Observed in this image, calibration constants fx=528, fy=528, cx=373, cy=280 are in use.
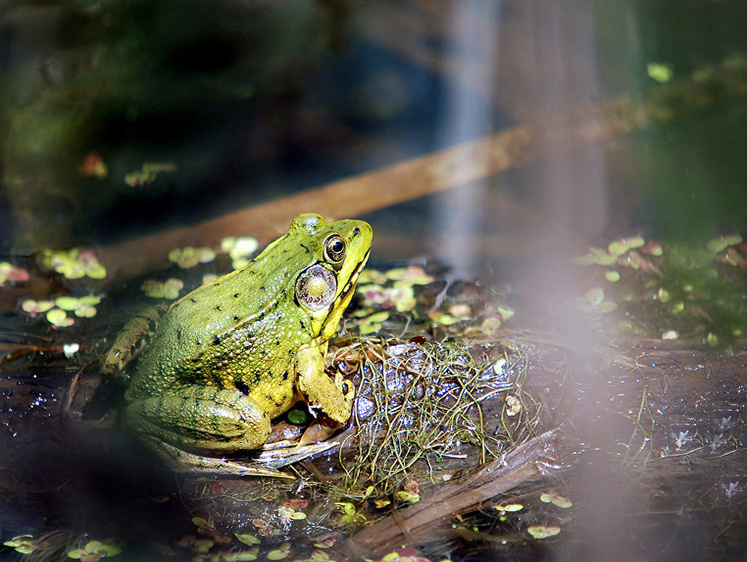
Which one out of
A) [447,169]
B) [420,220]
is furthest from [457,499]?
[447,169]

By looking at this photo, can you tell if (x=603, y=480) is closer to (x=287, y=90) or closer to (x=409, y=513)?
(x=409, y=513)

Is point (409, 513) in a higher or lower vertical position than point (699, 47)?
lower

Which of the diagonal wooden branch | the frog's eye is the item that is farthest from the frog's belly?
the diagonal wooden branch

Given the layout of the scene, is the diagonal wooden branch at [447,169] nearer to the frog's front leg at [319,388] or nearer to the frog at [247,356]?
A: the frog at [247,356]

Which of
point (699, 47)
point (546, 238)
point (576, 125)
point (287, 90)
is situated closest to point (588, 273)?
point (546, 238)

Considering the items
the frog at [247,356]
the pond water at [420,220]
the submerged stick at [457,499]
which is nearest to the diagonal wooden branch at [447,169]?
the pond water at [420,220]

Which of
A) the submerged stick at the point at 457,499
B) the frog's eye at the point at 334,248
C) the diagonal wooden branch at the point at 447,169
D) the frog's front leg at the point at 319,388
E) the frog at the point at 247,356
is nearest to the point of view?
the submerged stick at the point at 457,499
